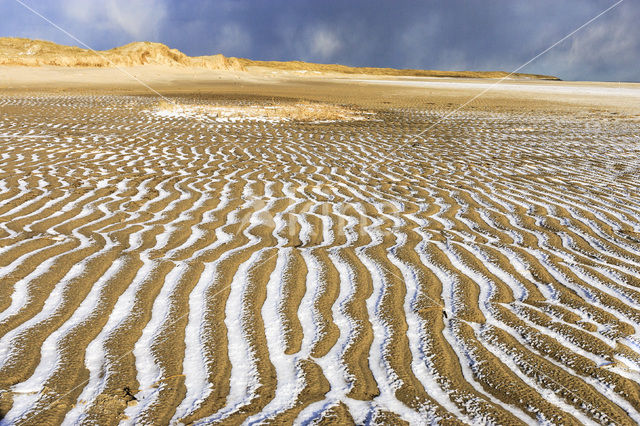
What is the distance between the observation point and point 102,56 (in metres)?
46.7

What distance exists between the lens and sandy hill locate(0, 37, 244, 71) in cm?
4500

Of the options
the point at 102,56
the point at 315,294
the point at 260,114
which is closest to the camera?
the point at 315,294

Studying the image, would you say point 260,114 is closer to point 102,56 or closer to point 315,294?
point 315,294

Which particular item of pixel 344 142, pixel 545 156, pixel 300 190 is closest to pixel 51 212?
pixel 300 190

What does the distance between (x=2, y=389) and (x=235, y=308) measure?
47.7 inches

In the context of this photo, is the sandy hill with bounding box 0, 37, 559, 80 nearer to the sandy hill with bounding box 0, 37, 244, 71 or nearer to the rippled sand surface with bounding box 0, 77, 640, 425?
the sandy hill with bounding box 0, 37, 244, 71

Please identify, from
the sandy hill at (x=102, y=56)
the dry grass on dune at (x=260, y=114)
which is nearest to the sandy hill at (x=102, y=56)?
the sandy hill at (x=102, y=56)

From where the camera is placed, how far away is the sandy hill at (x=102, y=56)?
4500cm

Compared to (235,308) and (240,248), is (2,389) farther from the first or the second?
(240,248)

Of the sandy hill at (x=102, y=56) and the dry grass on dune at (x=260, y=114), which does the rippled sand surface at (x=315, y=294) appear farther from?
the sandy hill at (x=102, y=56)

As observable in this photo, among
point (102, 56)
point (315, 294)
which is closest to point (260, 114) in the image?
point (315, 294)

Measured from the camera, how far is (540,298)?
125 inches

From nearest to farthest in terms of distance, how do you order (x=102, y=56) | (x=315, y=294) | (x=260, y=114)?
(x=315, y=294), (x=260, y=114), (x=102, y=56)

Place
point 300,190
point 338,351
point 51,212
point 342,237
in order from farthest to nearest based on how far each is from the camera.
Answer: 1. point 300,190
2. point 51,212
3. point 342,237
4. point 338,351
